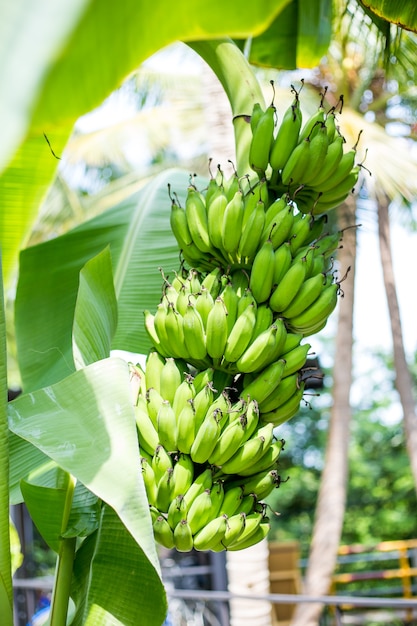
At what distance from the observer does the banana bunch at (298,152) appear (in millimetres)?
1295

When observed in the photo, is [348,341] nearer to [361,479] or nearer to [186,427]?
[361,479]

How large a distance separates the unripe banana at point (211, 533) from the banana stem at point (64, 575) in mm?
252

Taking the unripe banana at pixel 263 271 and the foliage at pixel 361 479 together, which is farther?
the foliage at pixel 361 479

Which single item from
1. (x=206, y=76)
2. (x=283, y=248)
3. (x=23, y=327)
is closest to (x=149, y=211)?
(x=23, y=327)

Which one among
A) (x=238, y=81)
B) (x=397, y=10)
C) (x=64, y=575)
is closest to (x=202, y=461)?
(x=64, y=575)

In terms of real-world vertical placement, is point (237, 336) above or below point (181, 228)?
below

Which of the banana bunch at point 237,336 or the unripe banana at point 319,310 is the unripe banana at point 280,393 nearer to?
the banana bunch at point 237,336

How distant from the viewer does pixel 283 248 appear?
1.26 m

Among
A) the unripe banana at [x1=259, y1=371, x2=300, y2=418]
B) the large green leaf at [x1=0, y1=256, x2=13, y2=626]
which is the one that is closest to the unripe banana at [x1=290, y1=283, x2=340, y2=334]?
the unripe banana at [x1=259, y1=371, x2=300, y2=418]

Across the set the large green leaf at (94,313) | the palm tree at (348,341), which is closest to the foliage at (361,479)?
the palm tree at (348,341)

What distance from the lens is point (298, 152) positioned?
1.28 m

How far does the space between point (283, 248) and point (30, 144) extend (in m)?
0.67

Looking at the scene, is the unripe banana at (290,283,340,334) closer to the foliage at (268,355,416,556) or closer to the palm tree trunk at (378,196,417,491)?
the palm tree trunk at (378,196,417,491)

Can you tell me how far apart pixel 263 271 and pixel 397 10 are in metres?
0.68
